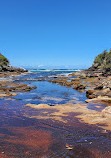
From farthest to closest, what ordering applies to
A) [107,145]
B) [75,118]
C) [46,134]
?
1. [75,118]
2. [46,134]
3. [107,145]

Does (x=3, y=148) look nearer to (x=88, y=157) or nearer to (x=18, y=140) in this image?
(x=18, y=140)

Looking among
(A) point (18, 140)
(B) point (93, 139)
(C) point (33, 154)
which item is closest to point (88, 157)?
(B) point (93, 139)

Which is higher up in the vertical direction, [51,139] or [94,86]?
[94,86]

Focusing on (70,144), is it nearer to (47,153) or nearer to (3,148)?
(47,153)

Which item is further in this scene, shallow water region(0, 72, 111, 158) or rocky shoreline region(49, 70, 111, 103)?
rocky shoreline region(49, 70, 111, 103)

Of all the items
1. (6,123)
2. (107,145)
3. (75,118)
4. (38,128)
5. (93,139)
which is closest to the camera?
(107,145)

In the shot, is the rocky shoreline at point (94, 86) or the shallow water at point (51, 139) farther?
the rocky shoreline at point (94, 86)

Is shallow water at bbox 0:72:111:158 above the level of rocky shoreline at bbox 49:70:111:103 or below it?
below

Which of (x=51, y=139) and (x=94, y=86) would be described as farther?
Result: (x=94, y=86)

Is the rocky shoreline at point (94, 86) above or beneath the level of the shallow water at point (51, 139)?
above

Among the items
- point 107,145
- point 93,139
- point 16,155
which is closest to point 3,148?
point 16,155

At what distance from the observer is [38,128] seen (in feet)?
30.1

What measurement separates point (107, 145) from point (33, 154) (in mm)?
4035

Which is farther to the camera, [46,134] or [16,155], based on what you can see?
[46,134]
